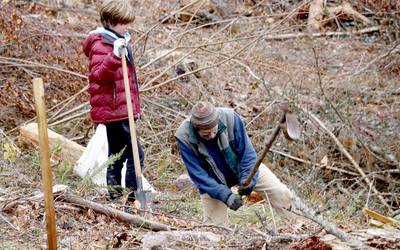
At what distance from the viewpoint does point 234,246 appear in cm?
453

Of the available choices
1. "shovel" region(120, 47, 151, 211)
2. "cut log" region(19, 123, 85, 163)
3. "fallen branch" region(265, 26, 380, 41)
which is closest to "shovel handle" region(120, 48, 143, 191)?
"shovel" region(120, 47, 151, 211)

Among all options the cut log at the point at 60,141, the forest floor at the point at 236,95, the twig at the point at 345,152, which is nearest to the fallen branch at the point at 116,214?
the forest floor at the point at 236,95

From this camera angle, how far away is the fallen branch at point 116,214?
16.8 feet

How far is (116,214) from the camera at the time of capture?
17.3 feet

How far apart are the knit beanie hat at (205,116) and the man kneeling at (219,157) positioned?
2 cm

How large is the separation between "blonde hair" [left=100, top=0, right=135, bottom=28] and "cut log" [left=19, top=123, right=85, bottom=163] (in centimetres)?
197

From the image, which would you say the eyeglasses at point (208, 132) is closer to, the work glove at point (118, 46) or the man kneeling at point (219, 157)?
the man kneeling at point (219, 157)

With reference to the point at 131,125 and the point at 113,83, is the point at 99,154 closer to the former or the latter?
the point at 113,83

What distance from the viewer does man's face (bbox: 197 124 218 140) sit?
5595 mm

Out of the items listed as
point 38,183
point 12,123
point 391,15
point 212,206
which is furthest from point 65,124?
point 391,15

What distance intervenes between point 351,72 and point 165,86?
2937 mm

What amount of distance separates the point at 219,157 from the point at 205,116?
0.52 meters

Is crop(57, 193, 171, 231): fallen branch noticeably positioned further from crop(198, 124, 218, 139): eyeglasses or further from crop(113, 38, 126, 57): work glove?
crop(113, 38, 126, 57): work glove

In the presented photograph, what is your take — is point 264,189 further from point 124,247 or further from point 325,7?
point 325,7
